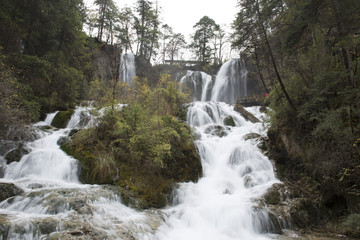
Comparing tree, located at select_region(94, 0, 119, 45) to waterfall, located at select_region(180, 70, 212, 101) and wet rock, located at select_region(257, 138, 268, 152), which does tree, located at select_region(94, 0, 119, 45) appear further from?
wet rock, located at select_region(257, 138, 268, 152)

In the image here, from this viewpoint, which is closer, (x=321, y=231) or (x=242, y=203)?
(x=321, y=231)

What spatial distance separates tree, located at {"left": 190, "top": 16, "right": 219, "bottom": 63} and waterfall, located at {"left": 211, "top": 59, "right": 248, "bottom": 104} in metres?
7.08

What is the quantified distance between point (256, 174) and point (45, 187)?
7.19 m

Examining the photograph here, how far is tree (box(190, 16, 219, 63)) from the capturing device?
102 feet

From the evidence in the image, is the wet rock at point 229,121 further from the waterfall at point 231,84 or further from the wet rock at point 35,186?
the wet rock at point 35,186

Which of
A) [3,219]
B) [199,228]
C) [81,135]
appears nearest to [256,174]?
[199,228]

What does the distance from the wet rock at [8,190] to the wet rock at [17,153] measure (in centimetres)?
190

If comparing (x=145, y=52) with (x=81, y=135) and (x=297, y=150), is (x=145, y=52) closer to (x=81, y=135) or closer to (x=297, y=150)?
(x=81, y=135)

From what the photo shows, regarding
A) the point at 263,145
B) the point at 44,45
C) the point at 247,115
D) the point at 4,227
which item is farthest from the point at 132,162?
the point at 44,45

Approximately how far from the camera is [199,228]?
552cm

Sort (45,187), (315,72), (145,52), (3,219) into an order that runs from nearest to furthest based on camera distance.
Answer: (3,219), (45,187), (315,72), (145,52)

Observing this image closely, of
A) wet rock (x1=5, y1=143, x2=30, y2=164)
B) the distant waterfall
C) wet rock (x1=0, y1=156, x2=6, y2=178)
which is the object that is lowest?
wet rock (x1=0, y1=156, x2=6, y2=178)

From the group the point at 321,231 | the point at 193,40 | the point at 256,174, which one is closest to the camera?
the point at 321,231

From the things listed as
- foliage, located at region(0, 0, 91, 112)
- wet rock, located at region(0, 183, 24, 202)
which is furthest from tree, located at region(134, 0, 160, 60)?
wet rock, located at region(0, 183, 24, 202)
